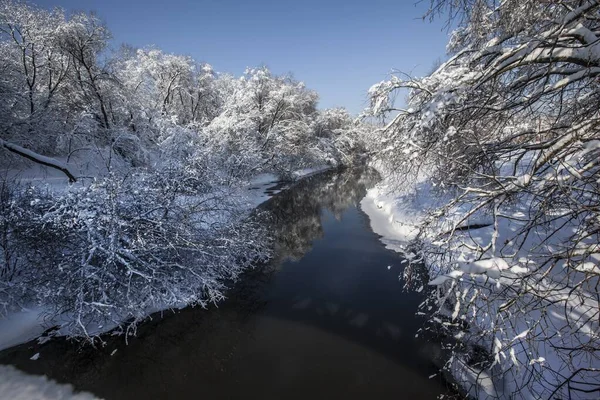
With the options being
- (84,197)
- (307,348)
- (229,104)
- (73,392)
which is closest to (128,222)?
(84,197)

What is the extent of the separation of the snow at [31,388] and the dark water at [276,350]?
0.48ft

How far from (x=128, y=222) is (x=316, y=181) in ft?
70.4

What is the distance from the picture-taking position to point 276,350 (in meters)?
5.72

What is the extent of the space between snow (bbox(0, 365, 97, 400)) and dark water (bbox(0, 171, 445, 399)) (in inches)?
5.8

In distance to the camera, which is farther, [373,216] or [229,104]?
[229,104]

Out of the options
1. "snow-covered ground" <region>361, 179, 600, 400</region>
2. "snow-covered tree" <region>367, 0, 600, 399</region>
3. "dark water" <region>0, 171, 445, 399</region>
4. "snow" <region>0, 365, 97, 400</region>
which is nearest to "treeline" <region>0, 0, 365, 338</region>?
"dark water" <region>0, 171, 445, 399</region>

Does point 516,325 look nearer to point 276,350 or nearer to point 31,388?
point 276,350

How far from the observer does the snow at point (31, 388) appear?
475 cm

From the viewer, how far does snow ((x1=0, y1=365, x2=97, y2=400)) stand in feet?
15.6

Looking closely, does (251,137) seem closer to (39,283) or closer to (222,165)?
(222,165)

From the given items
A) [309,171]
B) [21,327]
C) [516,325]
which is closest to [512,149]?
[516,325]

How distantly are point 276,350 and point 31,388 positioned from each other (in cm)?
426

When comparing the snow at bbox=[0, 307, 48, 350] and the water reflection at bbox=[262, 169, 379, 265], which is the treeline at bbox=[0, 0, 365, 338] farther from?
the water reflection at bbox=[262, 169, 379, 265]

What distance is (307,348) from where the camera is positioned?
5.75 metres
